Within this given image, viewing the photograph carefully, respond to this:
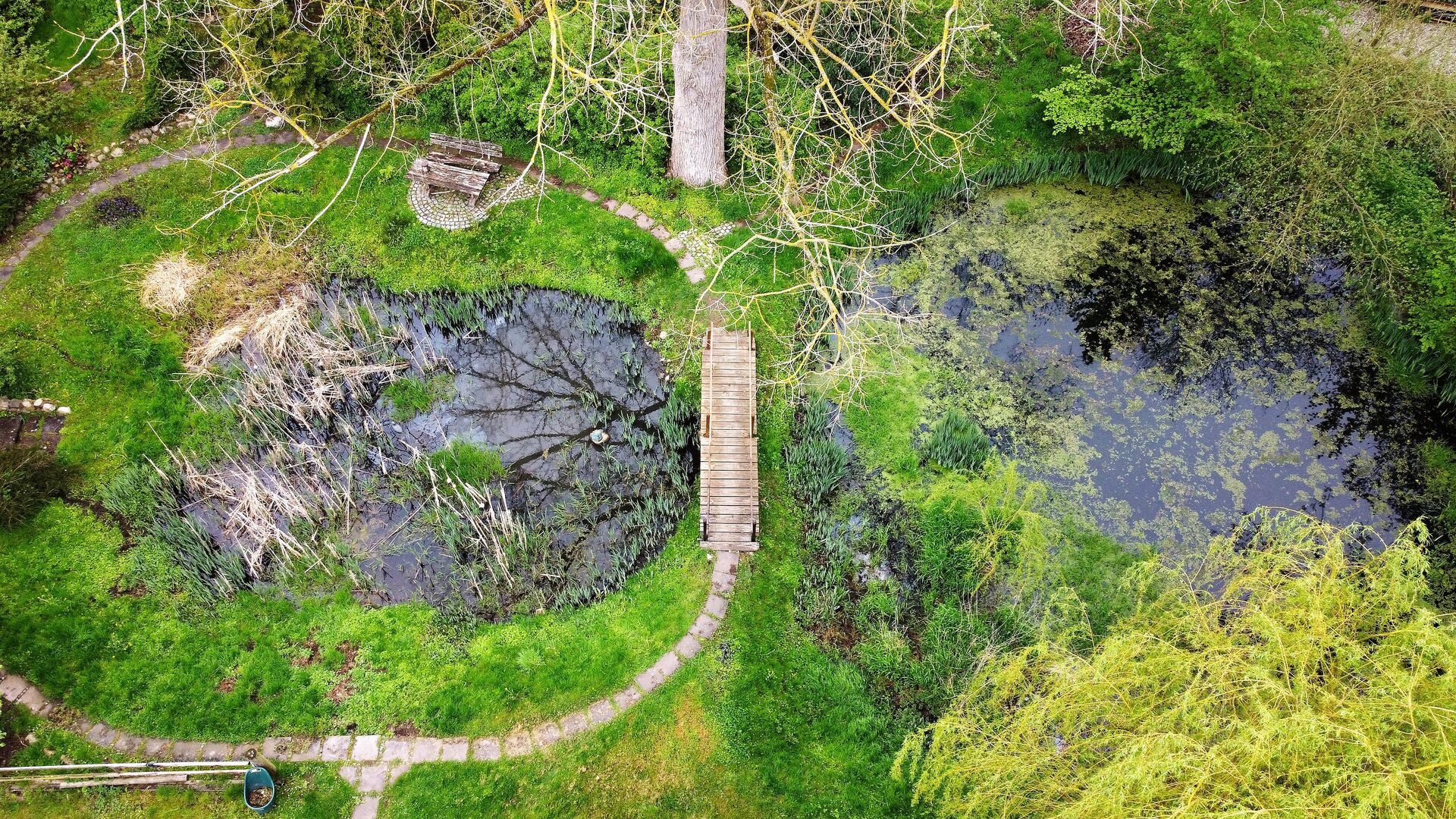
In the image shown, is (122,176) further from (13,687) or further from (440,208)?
(13,687)

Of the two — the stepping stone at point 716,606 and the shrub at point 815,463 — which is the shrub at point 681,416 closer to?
the shrub at point 815,463

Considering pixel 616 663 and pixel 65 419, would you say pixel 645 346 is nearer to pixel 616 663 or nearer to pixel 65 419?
pixel 616 663

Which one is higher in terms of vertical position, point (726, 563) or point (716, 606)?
point (726, 563)

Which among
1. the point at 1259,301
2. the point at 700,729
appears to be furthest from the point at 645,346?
the point at 1259,301

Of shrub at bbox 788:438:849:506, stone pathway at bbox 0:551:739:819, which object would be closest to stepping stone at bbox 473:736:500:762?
stone pathway at bbox 0:551:739:819

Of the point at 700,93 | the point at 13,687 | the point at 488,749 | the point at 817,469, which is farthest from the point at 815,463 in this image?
the point at 13,687

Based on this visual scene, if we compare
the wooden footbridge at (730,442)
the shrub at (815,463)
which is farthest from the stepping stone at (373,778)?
the shrub at (815,463)
